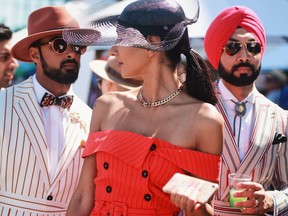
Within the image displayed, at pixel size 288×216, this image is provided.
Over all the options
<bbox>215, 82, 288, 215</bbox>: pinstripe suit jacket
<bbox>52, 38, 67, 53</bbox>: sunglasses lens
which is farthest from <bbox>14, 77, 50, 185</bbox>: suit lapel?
<bbox>215, 82, 288, 215</bbox>: pinstripe suit jacket

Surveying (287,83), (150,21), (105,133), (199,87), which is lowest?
(287,83)

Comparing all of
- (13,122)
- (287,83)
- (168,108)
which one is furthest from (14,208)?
(287,83)

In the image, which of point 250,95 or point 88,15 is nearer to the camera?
point 88,15

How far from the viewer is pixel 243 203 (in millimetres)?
4484

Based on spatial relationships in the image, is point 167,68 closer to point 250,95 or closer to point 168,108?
point 168,108

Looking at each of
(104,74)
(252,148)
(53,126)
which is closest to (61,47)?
(53,126)

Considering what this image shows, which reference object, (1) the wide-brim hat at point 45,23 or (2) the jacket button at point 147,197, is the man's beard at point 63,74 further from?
(2) the jacket button at point 147,197

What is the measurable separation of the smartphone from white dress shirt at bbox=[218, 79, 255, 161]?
4.89 ft

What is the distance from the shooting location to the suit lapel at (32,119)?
504cm

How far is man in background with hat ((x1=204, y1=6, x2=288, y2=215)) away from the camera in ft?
16.4

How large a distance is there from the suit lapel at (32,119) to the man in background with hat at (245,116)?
1098mm

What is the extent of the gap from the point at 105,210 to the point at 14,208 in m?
1.08

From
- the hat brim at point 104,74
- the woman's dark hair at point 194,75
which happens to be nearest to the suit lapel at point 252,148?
the woman's dark hair at point 194,75

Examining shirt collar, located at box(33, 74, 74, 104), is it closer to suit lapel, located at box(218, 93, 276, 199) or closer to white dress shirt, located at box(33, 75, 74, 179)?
white dress shirt, located at box(33, 75, 74, 179)
